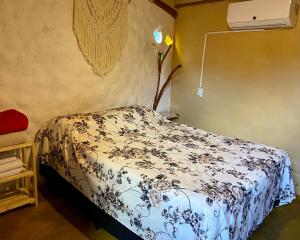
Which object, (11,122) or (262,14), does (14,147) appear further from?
(262,14)

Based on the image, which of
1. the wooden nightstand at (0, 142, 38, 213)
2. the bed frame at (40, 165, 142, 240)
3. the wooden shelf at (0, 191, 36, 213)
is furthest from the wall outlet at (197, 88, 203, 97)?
the wooden shelf at (0, 191, 36, 213)

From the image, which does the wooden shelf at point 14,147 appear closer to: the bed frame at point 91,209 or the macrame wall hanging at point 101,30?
the bed frame at point 91,209

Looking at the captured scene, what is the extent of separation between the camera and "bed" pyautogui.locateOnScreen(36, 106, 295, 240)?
1366 millimetres

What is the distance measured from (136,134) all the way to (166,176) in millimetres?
936

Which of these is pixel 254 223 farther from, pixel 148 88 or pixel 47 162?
pixel 148 88

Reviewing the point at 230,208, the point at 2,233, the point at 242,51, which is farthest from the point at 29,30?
the point at 242,51

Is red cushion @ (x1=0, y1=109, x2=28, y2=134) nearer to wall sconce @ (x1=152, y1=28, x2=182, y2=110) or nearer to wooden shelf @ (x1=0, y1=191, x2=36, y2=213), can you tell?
wooden shelf @ (x1=0, y1=191, x2=36, y2=213)

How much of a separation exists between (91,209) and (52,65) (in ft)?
4.43

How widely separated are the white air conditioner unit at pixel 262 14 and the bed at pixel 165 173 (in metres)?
1.31

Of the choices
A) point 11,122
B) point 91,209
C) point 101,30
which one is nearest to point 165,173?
point 91,209

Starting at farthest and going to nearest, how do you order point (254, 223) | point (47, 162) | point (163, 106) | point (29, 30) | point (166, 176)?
1. point (163, 106)
2. point (47, 162)
3. point (29, 30)
4. point (254, 223)
5. point (166, 176)

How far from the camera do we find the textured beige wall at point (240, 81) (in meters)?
2.63

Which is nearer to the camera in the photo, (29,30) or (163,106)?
(29,30)

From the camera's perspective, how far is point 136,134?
246cm
